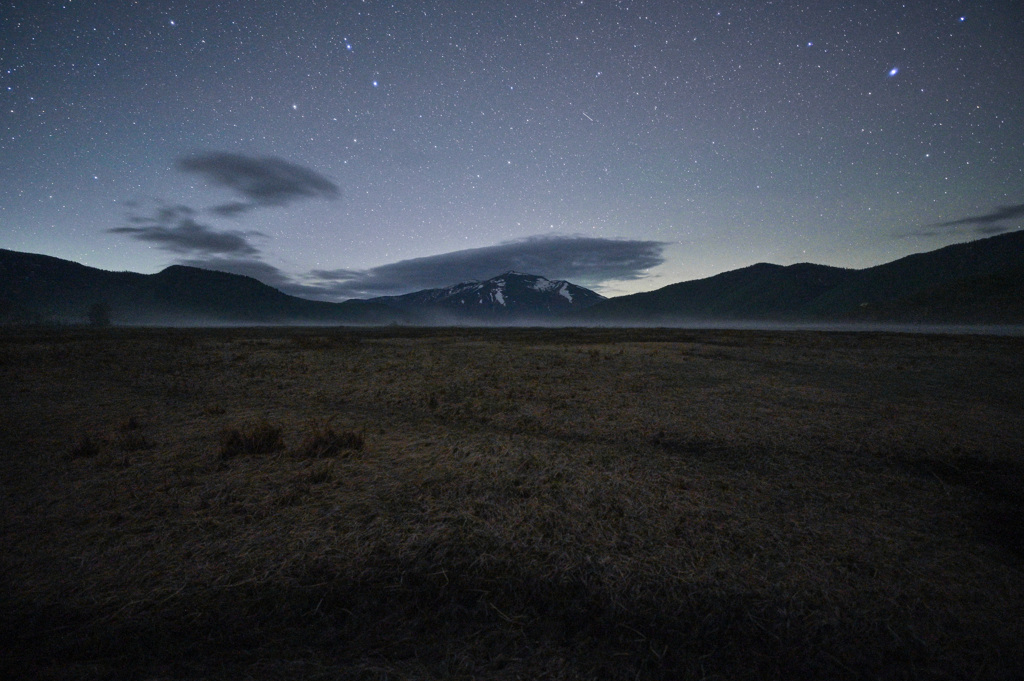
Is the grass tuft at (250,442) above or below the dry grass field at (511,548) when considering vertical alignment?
above

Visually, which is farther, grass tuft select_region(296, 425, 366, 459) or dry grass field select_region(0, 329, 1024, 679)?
grass tuft select_region(296, 425, 366, 459)

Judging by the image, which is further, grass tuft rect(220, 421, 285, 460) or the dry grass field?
grass tuft rect(220, 421, 285, 460)

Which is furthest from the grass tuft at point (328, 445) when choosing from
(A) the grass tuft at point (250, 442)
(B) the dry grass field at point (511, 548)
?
(A) the grass tuft at point (250, 442)

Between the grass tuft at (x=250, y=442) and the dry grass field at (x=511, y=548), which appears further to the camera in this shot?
the grass tuft at (x=250, y=442)

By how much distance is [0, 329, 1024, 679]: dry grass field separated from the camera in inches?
155

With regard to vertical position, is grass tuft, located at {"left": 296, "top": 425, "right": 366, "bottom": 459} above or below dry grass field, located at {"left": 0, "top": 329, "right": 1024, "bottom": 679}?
above

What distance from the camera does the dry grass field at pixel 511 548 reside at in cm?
393

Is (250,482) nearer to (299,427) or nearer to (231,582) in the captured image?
(231,582)

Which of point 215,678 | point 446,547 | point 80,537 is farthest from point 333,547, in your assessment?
point 80,537

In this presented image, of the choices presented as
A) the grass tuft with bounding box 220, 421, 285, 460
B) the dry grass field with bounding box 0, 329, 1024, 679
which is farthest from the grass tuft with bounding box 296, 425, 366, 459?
the grass tuft with bounding box 220, 421, 285, 460

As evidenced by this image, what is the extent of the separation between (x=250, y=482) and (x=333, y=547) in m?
3.16

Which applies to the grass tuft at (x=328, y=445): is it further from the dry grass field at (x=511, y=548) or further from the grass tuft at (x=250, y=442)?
the grass tuft at (x=250, y=442)

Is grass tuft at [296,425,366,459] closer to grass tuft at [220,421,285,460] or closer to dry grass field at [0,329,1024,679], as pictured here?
dry grass field at [0,329,1024,679]

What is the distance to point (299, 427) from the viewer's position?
11156 millimetres
